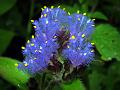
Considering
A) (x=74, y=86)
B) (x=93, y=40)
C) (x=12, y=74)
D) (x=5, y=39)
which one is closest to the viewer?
(x=74, y=86)

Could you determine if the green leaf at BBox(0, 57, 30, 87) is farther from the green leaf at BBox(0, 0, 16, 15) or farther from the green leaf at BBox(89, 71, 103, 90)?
the green leaf at BBox(0, 0, 16, 15)

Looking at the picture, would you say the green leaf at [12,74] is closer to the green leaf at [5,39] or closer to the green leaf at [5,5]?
the green leaf at [5,39]

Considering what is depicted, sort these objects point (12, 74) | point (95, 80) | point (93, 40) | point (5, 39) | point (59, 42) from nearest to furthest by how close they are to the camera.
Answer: point (59, 42)
point (12, 74)
point (93, 40)
point (95, 80)
point (5, 39)

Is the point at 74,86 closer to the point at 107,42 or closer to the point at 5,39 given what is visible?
the point at 107,42

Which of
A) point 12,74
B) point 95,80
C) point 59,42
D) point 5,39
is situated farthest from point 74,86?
point 5,39

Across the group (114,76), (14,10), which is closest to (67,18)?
(114,76)

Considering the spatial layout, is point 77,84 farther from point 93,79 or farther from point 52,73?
point 93,79

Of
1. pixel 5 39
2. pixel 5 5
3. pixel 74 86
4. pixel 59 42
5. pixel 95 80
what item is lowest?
pixel 95 80
